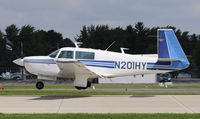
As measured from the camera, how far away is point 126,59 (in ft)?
55.5

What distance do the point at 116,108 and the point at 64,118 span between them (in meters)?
2.61

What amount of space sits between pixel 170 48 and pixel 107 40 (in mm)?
51080

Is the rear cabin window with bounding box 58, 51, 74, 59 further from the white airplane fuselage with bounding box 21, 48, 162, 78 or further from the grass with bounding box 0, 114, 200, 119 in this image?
the grass with bounding box 0, 114, 200, 119

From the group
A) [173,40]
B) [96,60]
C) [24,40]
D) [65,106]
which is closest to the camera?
[65,106]

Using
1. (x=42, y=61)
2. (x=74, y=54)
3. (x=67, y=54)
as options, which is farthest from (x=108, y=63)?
(x=42, y=61)

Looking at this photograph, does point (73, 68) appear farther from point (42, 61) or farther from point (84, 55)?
point (42, 61)

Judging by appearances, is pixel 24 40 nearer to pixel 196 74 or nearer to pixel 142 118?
pixel 196 74

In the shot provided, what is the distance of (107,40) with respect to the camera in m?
66.8

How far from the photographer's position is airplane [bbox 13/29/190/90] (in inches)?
627

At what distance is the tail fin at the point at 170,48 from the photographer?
52.2ft

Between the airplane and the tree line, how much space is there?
1706 inches

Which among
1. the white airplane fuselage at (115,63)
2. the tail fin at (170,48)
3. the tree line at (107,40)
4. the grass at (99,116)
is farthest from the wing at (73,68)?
the tree line at (107,40)

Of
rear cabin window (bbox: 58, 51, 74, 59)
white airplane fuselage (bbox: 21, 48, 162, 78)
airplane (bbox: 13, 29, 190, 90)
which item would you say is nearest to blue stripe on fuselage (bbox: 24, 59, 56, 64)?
airplane (bbox: 13, 29, 190, 90)

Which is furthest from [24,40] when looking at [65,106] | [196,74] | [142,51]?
[65,106]
